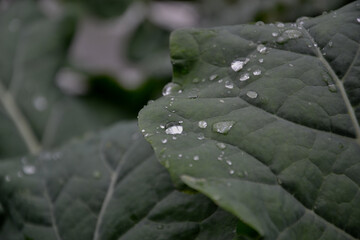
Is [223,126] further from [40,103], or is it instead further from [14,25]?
[14,25]

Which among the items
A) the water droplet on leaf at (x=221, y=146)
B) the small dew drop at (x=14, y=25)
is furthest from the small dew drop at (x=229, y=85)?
the small dew drop at (x=14, y=25)

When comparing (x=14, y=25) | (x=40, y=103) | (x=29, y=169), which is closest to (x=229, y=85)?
(x=29, y=169)

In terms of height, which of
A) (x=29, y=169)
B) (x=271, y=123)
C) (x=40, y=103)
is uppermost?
(x=271, y=123)

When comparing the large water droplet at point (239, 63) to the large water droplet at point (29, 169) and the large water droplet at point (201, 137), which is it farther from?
the large water droplet at point (29, 169)

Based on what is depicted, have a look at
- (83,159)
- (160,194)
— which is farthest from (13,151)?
(160,194)

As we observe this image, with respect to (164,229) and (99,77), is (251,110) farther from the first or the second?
Answer: (99,77)

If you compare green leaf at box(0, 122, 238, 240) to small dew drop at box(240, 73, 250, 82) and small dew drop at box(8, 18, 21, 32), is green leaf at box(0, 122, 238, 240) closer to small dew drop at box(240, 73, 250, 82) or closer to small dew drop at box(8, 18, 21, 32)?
small dew drop at box(240, 73, 250, 82)
